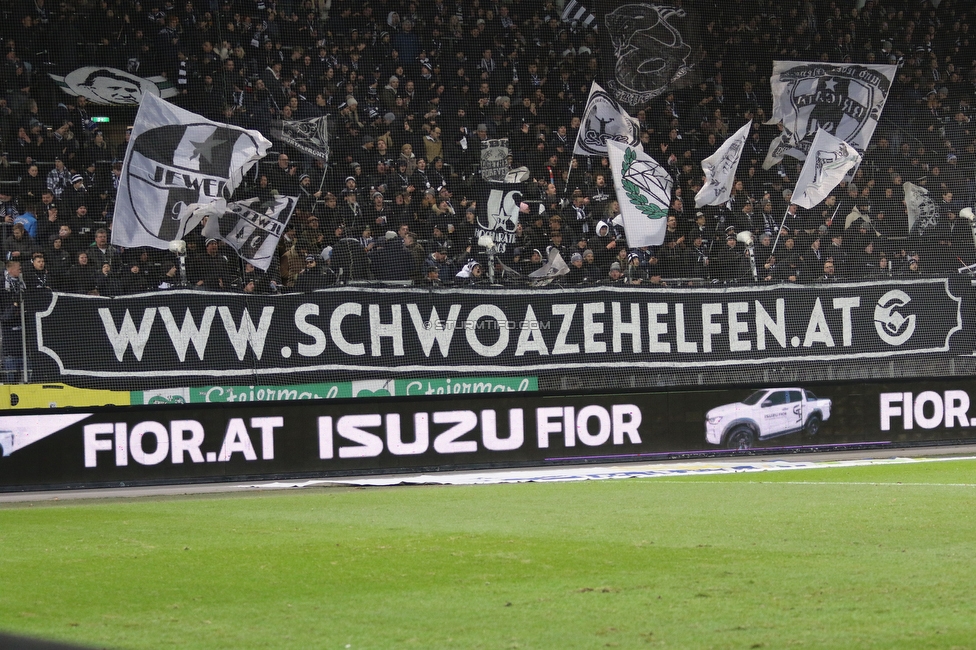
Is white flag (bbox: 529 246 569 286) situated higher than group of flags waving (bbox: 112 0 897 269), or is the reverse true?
group of flags waving (bbox: 112 0 897 269)

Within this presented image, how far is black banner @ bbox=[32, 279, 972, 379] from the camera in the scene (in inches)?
544

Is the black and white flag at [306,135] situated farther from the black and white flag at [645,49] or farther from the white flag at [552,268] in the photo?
the black and white flag at [645,49]

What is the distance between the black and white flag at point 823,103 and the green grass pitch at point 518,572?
329 inches

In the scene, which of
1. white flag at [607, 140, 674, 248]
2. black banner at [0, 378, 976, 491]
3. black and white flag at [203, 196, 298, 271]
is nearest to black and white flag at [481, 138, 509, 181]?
white flag at [607, 140, 674, 248]

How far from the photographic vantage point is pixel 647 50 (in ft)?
58.9

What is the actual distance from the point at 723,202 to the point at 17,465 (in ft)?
32.9

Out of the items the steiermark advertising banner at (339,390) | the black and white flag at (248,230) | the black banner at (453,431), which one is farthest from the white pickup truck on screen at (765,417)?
the black and white flag at (248,230)

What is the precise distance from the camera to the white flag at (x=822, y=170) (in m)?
17.2

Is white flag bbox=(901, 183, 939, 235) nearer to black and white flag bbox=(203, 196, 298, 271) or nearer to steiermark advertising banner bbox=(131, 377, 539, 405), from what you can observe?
steiermark advertising banner bbox=(131, 377, 539, 405)

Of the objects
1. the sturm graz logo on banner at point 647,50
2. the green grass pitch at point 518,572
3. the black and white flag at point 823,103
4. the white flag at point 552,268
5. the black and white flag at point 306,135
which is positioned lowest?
the green grass pitch at point 518,572

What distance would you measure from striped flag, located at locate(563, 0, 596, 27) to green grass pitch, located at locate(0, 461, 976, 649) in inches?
379

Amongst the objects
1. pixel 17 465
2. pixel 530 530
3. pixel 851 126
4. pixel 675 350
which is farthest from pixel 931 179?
pixel 17 465

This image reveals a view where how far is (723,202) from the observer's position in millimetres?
16922

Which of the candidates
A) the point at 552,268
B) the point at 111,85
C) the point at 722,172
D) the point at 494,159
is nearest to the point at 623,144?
the point at 722,172
